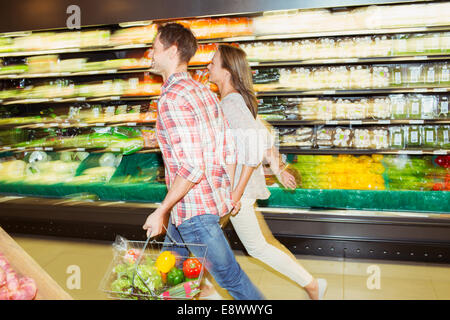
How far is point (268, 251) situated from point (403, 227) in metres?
1.43

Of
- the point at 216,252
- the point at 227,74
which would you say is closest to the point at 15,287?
the point at 216,252

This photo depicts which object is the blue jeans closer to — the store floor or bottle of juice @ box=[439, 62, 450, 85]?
the store floor

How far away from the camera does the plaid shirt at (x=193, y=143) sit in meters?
1.73

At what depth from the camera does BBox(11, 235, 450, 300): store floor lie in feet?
9.60

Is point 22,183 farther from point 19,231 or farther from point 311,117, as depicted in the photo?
point 311,117

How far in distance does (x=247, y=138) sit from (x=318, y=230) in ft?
5.06

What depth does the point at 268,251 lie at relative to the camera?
8.09ft

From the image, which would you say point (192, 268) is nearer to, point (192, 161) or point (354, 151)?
point (192, 161)

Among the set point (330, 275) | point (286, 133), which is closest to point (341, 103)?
point (286, 133)

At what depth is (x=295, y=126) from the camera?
4.10 m

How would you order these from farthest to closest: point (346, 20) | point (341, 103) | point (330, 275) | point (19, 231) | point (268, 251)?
point (19, 231) < point (341, 103) < point (346, 20) < point (330, 275) < point (268, 251)

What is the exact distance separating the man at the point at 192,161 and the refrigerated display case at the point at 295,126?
1.77 metres

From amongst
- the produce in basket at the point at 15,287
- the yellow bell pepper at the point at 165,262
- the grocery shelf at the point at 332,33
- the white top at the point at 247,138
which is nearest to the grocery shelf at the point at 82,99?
the grocery shelf at the point at 332,33

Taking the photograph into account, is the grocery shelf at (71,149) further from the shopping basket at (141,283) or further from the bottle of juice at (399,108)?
the shopping basket at (141,283)
